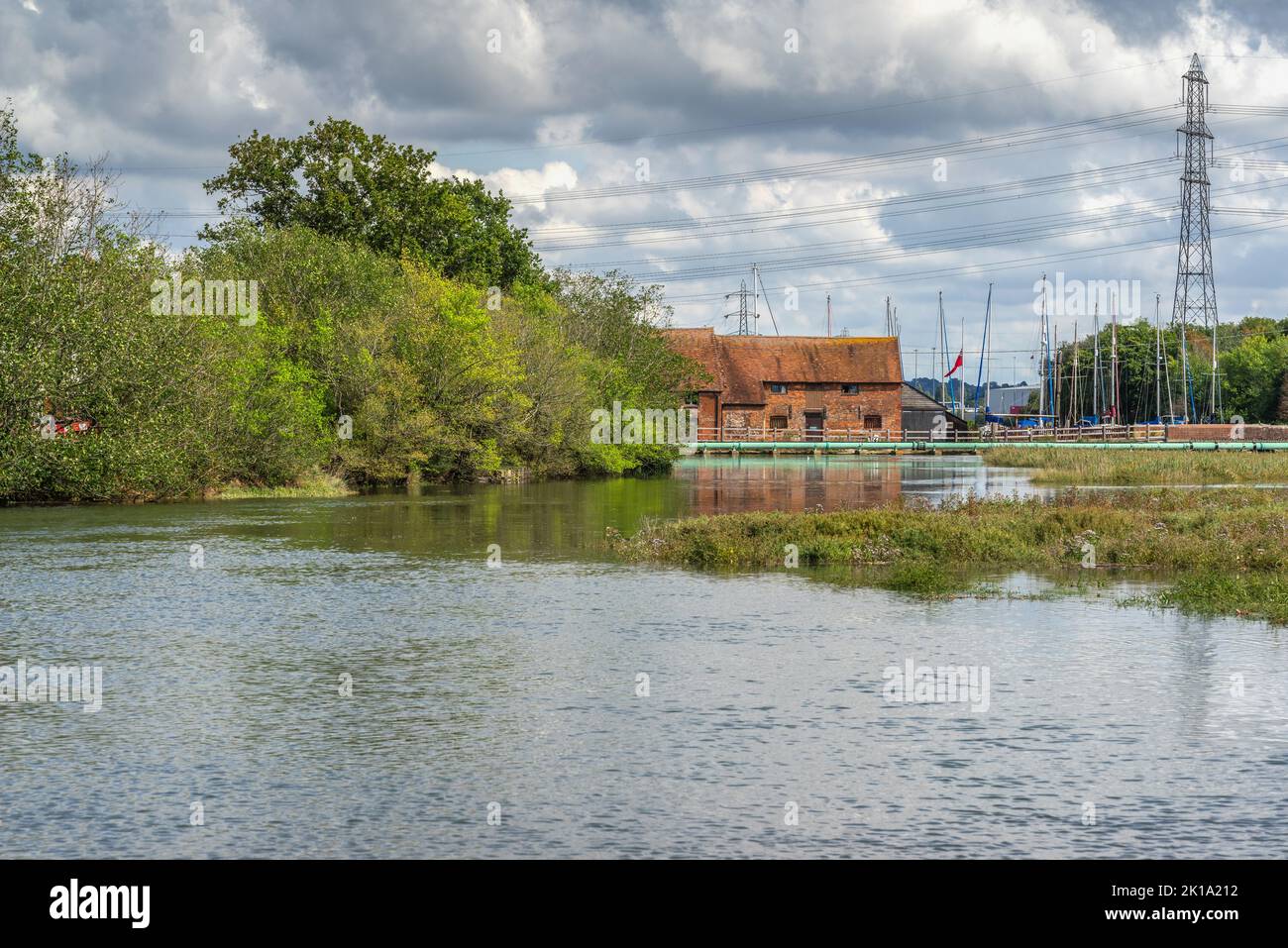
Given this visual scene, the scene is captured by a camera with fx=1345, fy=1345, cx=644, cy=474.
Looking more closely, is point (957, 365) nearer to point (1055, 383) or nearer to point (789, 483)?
point (1055, 383)

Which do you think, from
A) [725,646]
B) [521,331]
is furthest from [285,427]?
[725,646]

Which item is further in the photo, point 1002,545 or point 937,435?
point 937,435

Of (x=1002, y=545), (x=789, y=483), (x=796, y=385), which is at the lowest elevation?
(x=1002, y=545)

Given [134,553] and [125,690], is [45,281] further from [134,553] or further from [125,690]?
[125,690]

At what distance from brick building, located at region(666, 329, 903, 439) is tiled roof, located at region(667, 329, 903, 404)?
0.09m

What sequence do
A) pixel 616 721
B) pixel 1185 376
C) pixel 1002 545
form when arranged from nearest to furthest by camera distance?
pixel 616 721 < pixel 1002 545 < pixel 1185 376

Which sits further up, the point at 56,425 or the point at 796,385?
the point at 796,385

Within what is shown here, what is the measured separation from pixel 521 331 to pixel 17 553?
40299mm

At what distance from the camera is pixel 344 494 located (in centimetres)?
5522

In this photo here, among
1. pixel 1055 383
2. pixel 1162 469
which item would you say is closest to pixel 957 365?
pixel 1055 383

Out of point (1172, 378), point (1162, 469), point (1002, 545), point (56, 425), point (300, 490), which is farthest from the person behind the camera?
point (1172, 378)

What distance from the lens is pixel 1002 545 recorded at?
31.0 metres

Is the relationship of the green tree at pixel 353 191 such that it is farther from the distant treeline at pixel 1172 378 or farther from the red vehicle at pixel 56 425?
the distant treeline at pixel 1172 378

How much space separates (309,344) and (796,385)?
243 feet
